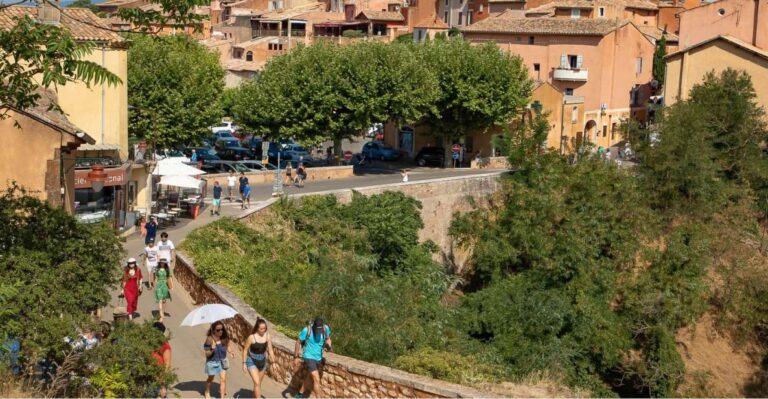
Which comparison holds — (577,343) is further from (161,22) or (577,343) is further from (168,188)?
(161,22)

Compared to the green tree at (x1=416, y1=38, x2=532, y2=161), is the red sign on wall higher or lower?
lower

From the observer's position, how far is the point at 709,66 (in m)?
47.3

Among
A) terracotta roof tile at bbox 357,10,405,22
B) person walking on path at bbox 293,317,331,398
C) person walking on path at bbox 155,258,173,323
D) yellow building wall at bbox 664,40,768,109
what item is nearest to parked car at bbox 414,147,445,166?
yellow building wall at bbox 664,40,768,109

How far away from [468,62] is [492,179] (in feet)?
45.7

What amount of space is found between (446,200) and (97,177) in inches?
485

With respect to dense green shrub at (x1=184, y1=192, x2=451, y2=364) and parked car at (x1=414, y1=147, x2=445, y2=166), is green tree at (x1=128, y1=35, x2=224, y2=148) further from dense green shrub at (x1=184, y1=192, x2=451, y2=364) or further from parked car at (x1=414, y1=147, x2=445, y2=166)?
dense green shrub at (x1=184, y1=192, x2=451, y2=364)

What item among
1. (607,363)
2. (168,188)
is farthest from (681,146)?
(168,188)

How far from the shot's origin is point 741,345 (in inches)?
1267

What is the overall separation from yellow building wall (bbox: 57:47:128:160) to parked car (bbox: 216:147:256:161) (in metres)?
23.4

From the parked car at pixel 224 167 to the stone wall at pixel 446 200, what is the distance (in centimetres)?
966

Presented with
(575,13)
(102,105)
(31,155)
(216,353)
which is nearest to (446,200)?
(102,105)

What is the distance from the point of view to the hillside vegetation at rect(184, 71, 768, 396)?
24641 mm

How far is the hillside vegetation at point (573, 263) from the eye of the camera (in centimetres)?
2464

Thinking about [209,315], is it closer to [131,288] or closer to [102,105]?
[131,288]
